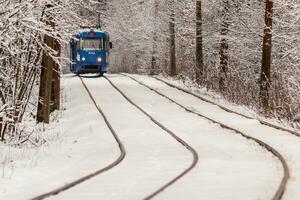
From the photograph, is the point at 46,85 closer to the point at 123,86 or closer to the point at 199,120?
the point at 199,120

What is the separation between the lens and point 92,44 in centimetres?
3853

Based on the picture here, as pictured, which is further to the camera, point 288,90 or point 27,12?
point 288,90

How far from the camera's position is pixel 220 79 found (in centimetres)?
2600

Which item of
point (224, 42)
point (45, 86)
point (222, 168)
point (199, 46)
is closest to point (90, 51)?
point (199, 46)

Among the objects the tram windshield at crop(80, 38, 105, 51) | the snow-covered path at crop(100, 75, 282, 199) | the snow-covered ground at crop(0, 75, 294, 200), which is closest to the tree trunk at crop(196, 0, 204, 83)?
the tram windshield at crop(80, 38, 105, 51)

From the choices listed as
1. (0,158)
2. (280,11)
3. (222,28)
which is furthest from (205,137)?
(222,28)

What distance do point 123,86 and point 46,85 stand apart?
12.7 metres

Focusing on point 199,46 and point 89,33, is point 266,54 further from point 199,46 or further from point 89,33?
point 89,33

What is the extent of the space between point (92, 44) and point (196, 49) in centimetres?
1016

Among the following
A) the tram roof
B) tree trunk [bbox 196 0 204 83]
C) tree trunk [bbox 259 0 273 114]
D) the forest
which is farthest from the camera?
the tram roof

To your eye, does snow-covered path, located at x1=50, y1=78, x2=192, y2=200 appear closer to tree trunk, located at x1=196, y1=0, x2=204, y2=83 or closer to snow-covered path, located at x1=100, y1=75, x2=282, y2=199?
snow-covered path, located at x1=100, y1=75, x2=282, y2=199

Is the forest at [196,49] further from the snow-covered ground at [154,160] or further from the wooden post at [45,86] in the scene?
the snow-covered ground at [154,160]

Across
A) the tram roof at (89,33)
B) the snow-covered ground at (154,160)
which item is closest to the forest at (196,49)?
the snow-covered ground at (154,160)

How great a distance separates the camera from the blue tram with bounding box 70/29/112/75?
3812 centimetres
